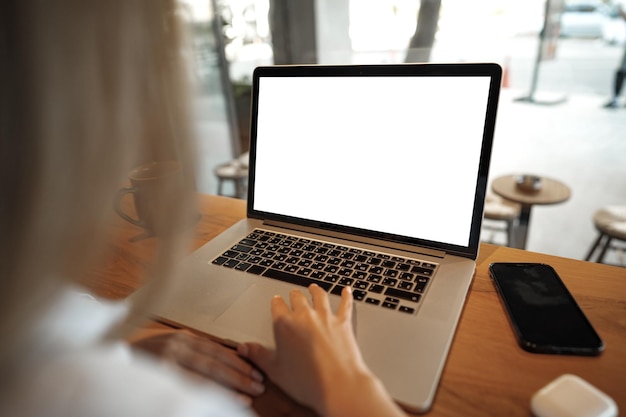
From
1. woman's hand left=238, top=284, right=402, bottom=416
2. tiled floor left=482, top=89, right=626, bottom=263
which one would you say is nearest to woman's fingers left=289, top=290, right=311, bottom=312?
woman's hand left=238, top=284, right=402, bottom=416

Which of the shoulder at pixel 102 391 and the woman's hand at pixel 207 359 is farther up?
the shoulder at pixel 102 391

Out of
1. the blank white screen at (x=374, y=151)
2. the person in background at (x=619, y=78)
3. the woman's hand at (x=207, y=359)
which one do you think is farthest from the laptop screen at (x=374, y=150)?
the person in background at (x=619, y=78)

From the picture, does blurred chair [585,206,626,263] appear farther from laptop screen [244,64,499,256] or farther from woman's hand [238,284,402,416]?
woman's hand [238,284,402,416]

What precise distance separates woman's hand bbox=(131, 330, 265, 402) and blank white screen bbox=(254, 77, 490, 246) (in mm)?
321

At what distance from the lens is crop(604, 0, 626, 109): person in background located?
97.7 inches

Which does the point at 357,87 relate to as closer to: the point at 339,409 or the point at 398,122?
the point at 398,122

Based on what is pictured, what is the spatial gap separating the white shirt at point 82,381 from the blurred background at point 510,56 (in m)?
2.10

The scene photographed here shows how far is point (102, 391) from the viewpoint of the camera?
11.1 inches

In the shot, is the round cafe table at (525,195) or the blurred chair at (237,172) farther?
the blurred chair at (237,172)

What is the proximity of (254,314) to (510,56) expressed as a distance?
3130 millimetres

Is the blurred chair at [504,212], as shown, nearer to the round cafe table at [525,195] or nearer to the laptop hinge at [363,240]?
the round cafe table at [525,195]

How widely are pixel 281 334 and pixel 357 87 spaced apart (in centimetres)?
43

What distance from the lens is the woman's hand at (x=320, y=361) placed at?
1.18 ft

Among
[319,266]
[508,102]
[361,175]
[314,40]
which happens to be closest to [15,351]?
[319,266]
